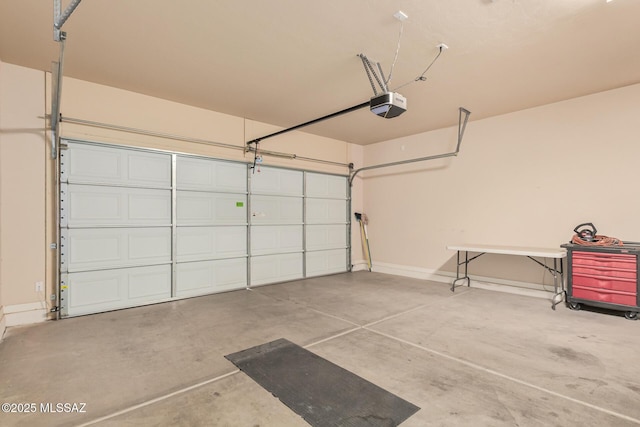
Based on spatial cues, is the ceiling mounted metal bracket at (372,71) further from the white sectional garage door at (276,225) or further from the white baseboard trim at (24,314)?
the white baseboard trim at (24,314)

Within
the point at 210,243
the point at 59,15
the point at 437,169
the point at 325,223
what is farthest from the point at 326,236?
the point at 59,15

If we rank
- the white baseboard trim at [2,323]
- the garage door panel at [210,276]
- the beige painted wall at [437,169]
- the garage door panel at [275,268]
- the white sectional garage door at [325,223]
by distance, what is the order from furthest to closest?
1. the white sectional garage door at [325,223]
2. the garage door panel at [275,268]
3. the garage door panel at [210,276]
4. the beige painted wall at [437,169]
5. the white baseboard trim at [2,323]

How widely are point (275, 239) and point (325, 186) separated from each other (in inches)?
69.2

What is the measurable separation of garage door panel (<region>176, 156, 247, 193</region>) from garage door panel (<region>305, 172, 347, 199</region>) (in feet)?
5.07

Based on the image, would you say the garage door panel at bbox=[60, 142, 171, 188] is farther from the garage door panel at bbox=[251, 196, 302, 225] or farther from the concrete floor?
the concrete floor

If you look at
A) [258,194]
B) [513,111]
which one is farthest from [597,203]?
[258,194]

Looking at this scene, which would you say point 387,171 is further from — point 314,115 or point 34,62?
point 34,62

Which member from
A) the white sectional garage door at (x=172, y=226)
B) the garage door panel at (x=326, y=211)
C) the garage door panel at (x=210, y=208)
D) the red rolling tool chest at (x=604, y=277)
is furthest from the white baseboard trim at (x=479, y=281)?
the garage door panel at (x=210, y=208)

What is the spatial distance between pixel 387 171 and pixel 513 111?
2.70 meters

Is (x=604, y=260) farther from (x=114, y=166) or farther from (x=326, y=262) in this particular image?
(x=114, y=166)

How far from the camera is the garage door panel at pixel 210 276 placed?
4.78 metres

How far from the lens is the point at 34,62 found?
355 centimetres

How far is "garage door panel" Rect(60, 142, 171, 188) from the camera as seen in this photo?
3898 millimetres

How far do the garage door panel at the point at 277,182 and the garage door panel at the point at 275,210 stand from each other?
4.9 inches
